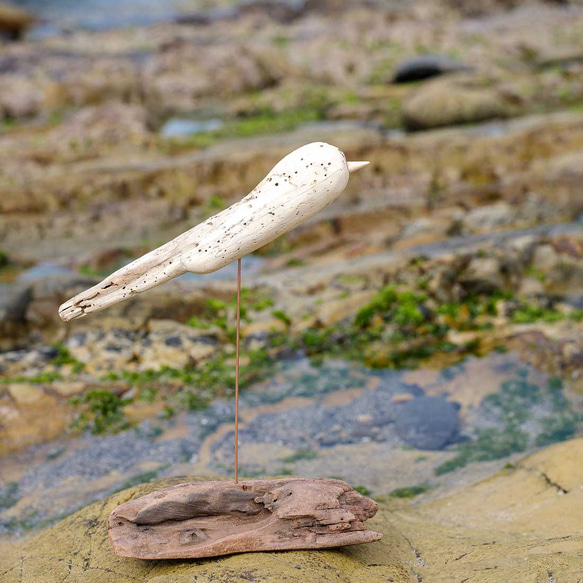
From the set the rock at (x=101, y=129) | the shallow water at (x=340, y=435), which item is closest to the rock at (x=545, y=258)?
the shallow water at (x=340, y=435)

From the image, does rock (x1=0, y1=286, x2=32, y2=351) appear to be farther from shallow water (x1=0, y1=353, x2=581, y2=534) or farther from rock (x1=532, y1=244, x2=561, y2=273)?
rock (x1=532, y1=244, x2=561, y2=273)

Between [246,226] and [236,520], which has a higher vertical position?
[246,226]

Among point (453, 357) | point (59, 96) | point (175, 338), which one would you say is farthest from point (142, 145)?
point (453, 357)

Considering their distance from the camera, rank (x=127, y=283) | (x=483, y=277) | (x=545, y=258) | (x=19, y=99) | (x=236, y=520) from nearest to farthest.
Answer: (x=236, y=520) → (x=127, y=283) → (x=483, y=277) → (x=545, y=258) → (x=19, y=99)

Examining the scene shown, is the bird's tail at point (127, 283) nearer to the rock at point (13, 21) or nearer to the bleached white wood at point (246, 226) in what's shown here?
the bleached white wood at point (246, 226)

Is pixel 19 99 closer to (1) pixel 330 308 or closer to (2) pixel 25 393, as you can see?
(1) pixel 330 308

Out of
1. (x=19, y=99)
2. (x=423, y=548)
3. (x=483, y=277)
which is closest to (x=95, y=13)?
(x=19, y=99)
